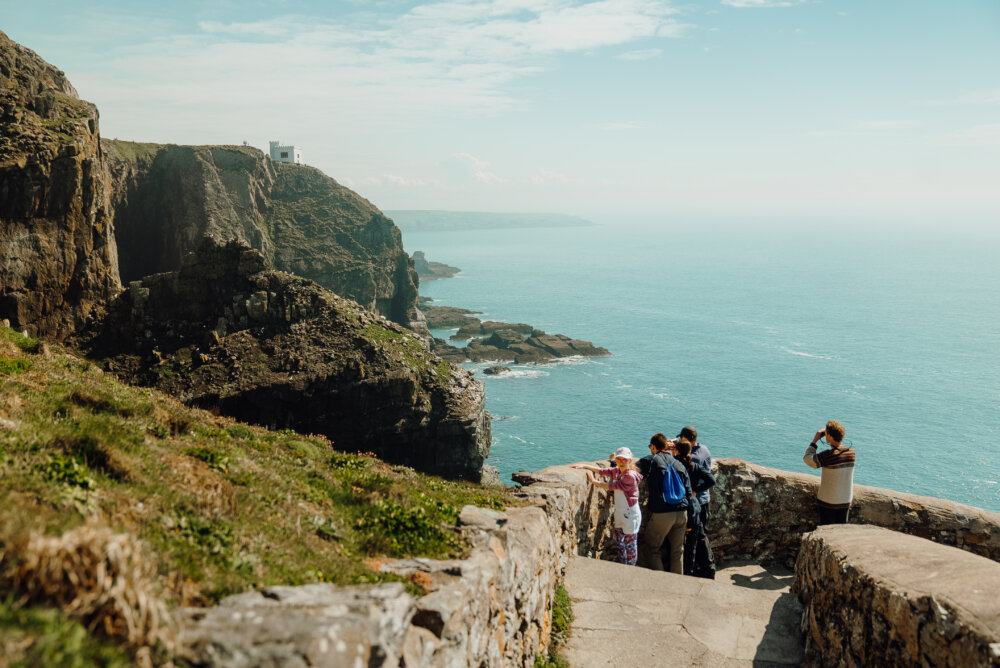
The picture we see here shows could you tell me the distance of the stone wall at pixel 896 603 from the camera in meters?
6.15

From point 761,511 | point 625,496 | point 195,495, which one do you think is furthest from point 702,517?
point 195,495

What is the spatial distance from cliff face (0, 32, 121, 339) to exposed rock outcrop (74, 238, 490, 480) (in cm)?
411

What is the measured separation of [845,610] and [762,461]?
72.4 metres

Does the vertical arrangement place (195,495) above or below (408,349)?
above

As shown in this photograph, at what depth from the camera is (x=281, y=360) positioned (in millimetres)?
53656

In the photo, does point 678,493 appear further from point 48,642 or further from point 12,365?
point 12,365

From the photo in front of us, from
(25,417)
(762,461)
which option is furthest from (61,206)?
(762,461)

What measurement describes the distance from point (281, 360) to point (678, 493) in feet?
156

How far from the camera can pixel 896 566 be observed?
25.4 ft

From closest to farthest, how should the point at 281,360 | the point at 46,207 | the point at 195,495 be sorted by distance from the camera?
the point at 195,495 → the point at 46,207 → the point at 281,360

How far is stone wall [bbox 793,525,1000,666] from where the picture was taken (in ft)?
20.2

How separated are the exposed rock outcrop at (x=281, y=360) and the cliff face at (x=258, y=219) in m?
39.6

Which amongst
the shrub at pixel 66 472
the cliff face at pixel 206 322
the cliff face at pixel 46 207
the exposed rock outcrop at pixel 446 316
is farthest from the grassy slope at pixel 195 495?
the exposed rock outcrop at pixel 446 316

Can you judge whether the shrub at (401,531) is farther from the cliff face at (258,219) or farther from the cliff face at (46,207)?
the cliff face at (258,219)
